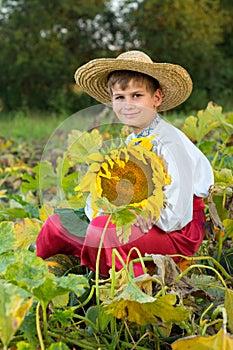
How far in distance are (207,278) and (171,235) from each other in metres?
0.14

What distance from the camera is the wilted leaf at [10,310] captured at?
0.97 metres

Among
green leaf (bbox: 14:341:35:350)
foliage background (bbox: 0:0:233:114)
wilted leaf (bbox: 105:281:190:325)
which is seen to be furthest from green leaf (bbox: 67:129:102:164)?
foliage background (bbox: 0:0:233:114)

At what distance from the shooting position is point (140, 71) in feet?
5.84

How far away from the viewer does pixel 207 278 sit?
1732 mm

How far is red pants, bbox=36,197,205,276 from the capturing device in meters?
1.66

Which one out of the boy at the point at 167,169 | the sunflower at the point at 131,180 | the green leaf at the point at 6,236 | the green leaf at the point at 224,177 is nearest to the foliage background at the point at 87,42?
the green leaf at the point at 224,177

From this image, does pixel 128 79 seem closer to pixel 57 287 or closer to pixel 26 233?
pixel 26 233

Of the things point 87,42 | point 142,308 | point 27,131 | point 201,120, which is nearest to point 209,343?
point 142,308

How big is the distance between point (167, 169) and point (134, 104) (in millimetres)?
216

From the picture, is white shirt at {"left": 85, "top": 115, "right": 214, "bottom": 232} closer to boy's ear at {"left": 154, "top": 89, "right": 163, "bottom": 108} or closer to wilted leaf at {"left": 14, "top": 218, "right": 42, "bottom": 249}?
boy's ear at {"left": 154, "top": 89, "right": 163, "bottom": 108}

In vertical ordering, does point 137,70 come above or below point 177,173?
above

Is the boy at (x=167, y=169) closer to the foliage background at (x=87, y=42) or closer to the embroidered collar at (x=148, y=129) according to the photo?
the embroidered collar at (x=148, y=129)

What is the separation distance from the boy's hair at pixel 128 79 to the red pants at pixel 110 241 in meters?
0.34

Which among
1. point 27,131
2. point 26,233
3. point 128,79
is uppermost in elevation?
point 128,79
